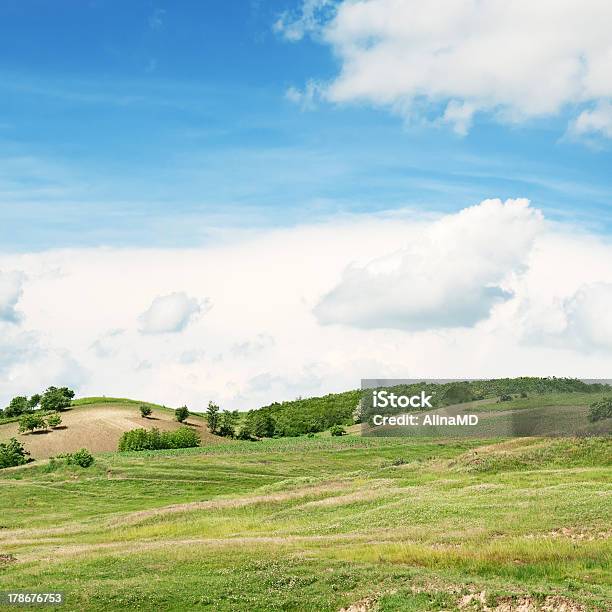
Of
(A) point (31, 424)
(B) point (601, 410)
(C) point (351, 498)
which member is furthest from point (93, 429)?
(C) point (351, 498)

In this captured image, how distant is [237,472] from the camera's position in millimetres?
102875

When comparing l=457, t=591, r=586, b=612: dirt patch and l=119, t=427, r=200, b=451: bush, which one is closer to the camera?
l=457, t=591, r=586, b=612: dirt patch

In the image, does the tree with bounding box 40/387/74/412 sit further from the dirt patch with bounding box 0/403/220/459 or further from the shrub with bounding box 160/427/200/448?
the shrub with bounding box 160/427/200/448

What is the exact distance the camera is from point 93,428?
159 meters

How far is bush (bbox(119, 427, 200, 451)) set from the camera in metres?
146

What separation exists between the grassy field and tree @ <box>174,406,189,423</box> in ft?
295

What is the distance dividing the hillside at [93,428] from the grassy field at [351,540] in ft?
192

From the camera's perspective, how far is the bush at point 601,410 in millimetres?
88394

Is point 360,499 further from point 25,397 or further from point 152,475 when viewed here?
point 25,397

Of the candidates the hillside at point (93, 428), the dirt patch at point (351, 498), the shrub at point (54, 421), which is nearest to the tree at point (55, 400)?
the hillside at point (93, 428)

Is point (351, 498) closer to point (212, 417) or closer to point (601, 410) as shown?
point (601, 410)

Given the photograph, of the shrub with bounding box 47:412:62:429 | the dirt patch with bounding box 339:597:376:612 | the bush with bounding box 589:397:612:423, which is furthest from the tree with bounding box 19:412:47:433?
the dirt patch with bounding box 339:597:376:612

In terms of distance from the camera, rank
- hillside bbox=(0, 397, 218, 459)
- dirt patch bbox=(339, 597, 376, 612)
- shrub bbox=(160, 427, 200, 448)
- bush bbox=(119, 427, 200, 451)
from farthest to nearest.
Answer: shrub bbox=(160, 427, 200, 448), bush bbox=(119, 427, 200, 451), hillside bbox=(0, 397, 218, 459), dirt patch bbox=(339, 597, 376, 612)

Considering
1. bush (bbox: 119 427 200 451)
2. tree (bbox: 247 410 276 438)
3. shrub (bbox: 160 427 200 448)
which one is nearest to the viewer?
bush (bbox: 119 427 200 451)
